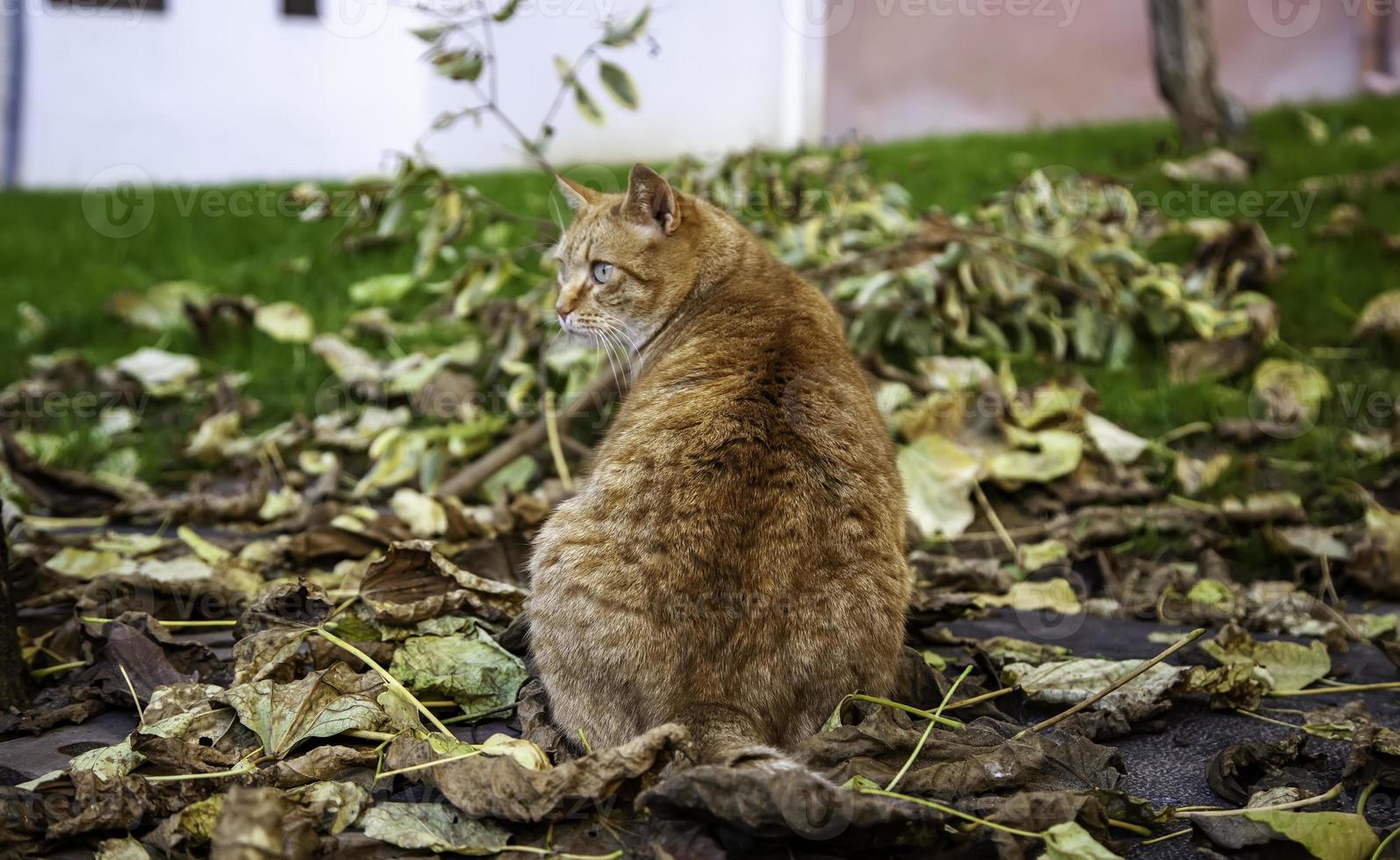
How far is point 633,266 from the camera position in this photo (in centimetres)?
312

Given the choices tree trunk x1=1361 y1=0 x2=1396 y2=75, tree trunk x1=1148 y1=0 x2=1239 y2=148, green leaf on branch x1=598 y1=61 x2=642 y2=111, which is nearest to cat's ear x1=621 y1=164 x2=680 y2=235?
green leaf on branch x1=598 y1=61 x2=642 y2=111

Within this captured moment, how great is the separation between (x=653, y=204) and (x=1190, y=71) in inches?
228

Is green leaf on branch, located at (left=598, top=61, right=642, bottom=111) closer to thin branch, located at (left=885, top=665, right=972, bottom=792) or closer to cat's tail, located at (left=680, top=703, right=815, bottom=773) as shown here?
thin branch, located at (left=885, top=665, right=972, bottom=792)

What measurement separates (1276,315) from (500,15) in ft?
12.1

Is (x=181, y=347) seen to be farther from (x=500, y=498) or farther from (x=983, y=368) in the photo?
(x=983, y=368)

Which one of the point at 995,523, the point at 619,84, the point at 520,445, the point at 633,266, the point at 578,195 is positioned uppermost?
the point at 619,84

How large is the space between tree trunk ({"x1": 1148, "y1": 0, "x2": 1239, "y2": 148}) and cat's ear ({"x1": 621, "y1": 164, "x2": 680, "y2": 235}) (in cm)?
570

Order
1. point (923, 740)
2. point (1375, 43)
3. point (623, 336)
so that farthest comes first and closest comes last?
point (1375, 43) → point (623, 336) → point (923, 740)

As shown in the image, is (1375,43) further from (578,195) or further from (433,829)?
(433,829)

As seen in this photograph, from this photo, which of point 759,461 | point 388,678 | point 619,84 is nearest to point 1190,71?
point 619,84

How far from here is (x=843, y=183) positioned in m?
6.29

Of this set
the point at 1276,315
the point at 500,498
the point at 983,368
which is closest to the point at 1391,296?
the point at 1276,315

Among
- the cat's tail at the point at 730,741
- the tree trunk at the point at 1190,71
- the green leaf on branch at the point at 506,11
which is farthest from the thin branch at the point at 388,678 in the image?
the tree trunk at the point at 1190,71

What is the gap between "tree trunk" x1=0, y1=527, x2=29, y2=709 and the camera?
2.61 metres
